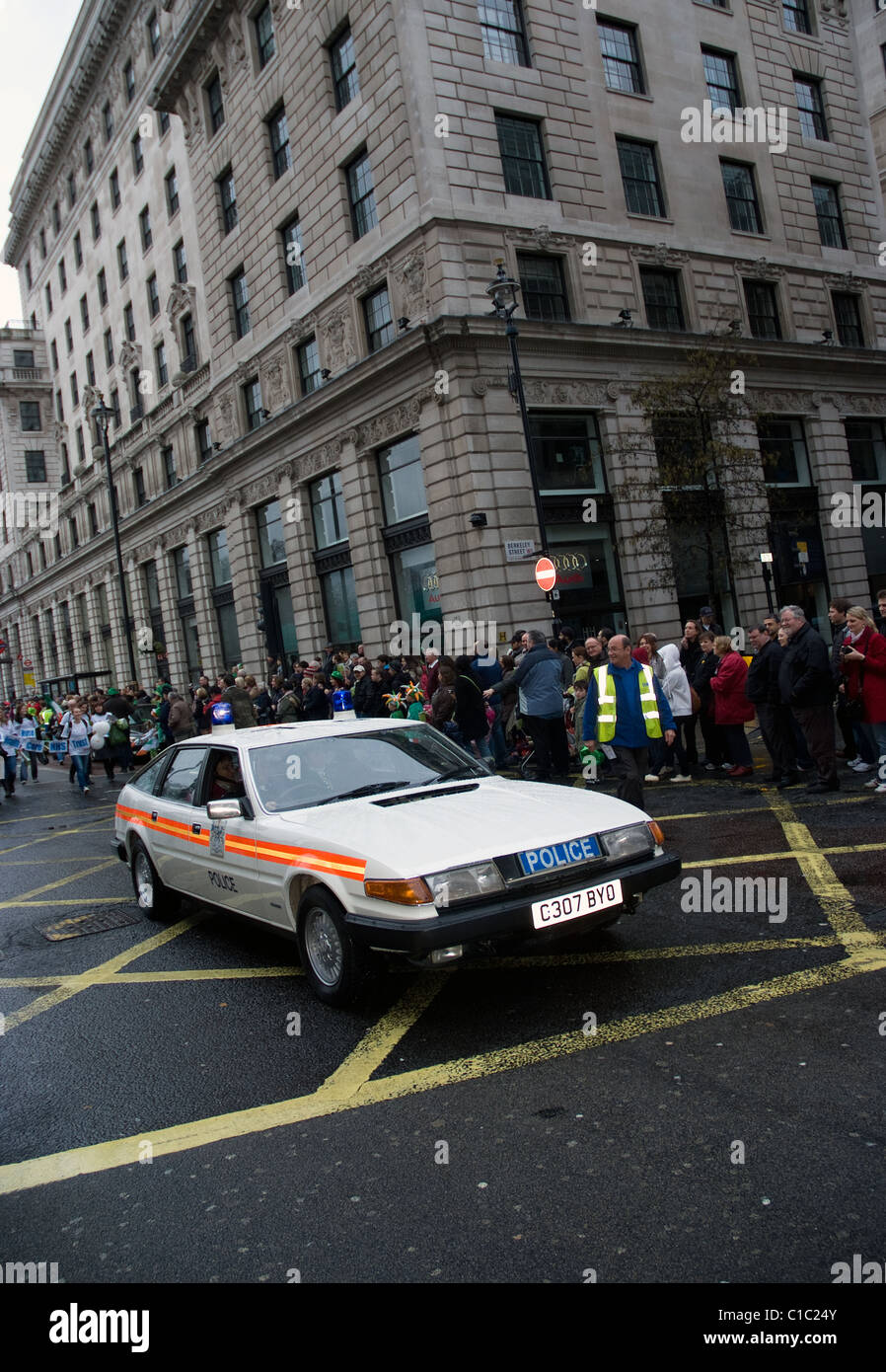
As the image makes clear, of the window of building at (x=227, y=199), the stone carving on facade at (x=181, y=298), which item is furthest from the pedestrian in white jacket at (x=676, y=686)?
the stone carving on facade at (x=181, y=298)

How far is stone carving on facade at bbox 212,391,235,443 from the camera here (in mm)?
29508

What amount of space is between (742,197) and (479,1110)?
28.5 m

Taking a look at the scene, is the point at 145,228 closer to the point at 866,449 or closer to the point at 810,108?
the point at 810,108

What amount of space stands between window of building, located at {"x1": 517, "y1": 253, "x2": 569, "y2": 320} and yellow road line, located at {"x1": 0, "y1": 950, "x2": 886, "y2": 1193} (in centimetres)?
1965

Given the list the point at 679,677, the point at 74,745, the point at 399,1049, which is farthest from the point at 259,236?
the point at 399,1049

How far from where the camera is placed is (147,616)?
130 ft

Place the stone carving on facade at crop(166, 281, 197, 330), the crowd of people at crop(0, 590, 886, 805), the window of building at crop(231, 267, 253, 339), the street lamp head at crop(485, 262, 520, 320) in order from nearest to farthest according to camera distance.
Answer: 1. the crowd of people at crop(0, 590, 886, 805)
2. the street lamp head at crop(485, 262, 520, 320)
3. the window of building at crop(231, 267, 253, 339)
4. the stone carving on facade at crop(166, 281, 197, 330)

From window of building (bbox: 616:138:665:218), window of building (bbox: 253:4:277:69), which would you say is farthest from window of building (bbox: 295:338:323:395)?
window of building (bbox: 616:138:665:218)

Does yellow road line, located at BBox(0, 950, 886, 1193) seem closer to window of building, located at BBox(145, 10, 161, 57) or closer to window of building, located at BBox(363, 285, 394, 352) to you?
window of building, located at BBox(363, 285, 394, 352)

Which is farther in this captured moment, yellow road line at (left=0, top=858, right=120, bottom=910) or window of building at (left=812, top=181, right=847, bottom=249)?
window of building at (left=812, top=181, right=847, bottom=249)

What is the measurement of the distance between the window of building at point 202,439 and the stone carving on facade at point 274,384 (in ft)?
19.3
